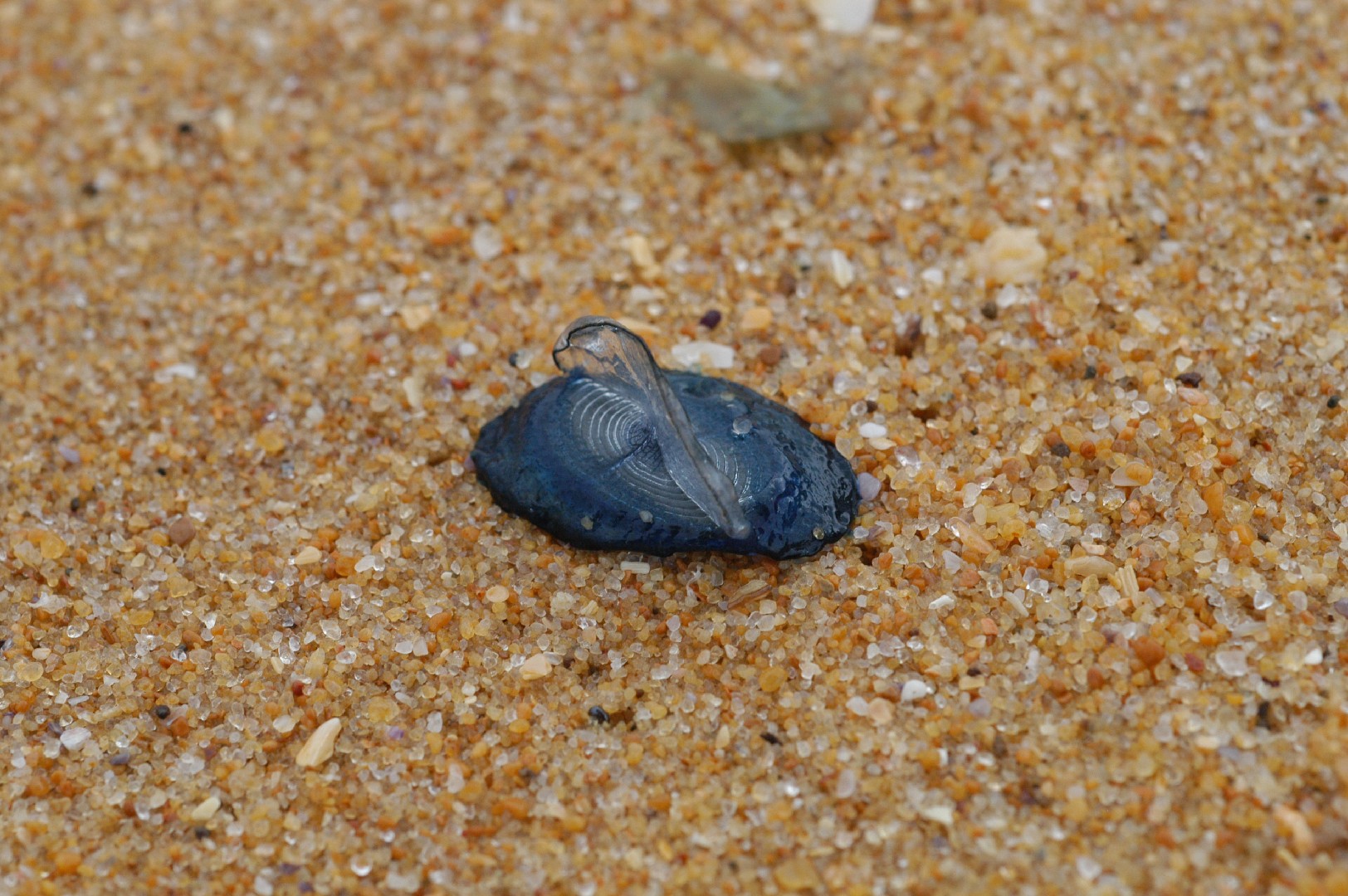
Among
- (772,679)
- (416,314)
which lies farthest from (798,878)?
(416,314)

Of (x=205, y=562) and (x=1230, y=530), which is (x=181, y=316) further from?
(x=1230, y=530)

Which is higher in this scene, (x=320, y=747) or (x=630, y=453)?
(x=630, y=453)

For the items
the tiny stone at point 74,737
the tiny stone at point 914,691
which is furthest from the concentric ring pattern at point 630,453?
the tiny stone at point 74,737

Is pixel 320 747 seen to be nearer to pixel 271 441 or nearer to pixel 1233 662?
pixel 271 441

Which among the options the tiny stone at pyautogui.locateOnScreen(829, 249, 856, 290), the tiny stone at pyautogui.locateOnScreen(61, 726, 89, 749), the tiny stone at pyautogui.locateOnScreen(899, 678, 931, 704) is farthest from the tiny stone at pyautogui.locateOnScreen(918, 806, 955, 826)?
the tiny stone at pyautogui.locateOnScreen(61, 726, 89, 749)

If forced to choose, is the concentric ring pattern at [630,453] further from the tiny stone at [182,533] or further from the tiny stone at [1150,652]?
the tiny stone at [182,533]

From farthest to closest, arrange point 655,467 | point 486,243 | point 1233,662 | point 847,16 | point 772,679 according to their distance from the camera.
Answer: point 847,16 → point 486,243 → point 655,467 → point 772,679 → point 1233,662
